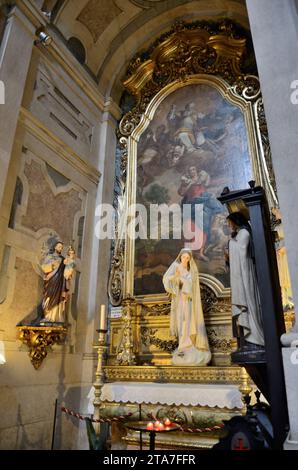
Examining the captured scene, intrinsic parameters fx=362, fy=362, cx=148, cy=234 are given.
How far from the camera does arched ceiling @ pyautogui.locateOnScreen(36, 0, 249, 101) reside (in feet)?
23.2

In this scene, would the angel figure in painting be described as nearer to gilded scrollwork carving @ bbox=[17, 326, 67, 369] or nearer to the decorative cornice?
gilded scrollwork carving @ bbox=[17, 326, 67, 369]

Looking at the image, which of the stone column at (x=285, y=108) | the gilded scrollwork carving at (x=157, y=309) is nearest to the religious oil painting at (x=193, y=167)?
the gilded scrollwork carving at (x=157, y=309)

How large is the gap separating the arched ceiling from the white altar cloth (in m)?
5.83

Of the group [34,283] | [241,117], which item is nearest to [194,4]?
[241,117]

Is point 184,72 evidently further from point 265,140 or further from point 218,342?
point 218,342

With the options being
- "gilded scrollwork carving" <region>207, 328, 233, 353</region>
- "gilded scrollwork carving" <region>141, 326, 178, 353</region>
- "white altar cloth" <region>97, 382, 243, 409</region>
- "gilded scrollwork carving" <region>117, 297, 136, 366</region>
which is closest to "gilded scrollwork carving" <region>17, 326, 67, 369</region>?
"white altar cloth" <region>97, 382, 243, 409</region>

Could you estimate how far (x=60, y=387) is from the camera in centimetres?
513

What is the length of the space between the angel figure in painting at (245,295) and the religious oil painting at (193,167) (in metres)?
2.83

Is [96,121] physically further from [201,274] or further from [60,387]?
[60,387]

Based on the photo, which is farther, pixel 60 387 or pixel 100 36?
pixel 100 36

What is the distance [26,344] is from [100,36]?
6.21 m

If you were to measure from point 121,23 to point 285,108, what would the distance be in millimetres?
6493

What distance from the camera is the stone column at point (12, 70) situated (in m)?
4.66

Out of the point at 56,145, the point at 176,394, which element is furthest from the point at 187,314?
the point at 56,145
